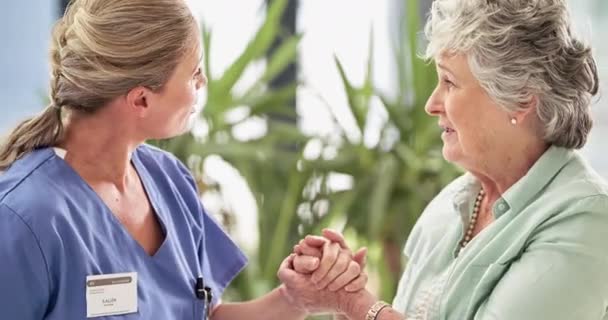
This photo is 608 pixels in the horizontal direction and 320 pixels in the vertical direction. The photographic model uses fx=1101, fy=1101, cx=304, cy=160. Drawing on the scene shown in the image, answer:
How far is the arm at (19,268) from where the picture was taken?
2.01m

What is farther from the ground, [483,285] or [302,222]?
[483,285]

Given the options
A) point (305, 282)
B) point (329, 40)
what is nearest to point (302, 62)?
point (329, 40)

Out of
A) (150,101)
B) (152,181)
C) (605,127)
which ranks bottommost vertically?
(605,127)

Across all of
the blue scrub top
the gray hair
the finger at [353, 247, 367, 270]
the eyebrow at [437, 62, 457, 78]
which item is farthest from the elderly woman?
the gray hair

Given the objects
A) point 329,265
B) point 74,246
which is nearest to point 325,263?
point 329,265

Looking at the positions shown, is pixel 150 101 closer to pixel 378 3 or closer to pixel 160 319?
pixel 160 319

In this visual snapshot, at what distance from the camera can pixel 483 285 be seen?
2.15m

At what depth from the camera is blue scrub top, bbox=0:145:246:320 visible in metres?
2.02

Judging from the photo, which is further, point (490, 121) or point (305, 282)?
point (305, 282)

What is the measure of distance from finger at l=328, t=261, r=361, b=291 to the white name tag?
1.66 ft

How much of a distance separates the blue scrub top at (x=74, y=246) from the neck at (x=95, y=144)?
0.04 meters

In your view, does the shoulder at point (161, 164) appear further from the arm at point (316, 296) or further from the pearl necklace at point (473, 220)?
the pearl necklace at point (473, 220)

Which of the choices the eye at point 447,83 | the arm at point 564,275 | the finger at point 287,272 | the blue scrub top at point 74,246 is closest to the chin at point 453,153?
the eye at point 447,83

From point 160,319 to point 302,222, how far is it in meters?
1.33
